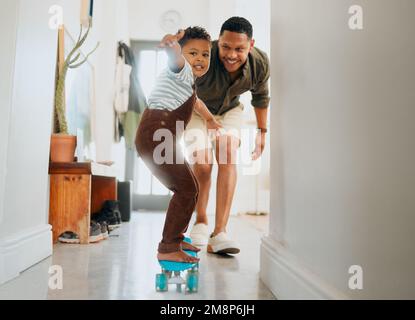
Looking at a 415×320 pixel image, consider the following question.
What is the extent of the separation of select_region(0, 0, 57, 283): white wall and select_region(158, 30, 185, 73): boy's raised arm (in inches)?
23.1

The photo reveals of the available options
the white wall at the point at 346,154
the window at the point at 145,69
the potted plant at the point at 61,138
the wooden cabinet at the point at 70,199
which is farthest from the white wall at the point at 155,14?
the white wall at the point at 346,154

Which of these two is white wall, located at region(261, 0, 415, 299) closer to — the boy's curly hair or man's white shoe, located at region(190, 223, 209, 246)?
the boy's curly hair

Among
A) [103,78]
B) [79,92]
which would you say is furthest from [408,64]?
[103,78]

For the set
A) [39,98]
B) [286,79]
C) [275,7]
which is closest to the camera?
[286,79]

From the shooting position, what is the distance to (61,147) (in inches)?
74.1

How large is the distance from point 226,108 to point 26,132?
902 millimetres

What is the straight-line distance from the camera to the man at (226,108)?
1441mm

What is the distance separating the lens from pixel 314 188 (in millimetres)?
781

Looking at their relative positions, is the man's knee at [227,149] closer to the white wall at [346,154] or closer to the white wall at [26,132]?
the white wall at [346,154]

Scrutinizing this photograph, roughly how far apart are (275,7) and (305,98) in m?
0.51

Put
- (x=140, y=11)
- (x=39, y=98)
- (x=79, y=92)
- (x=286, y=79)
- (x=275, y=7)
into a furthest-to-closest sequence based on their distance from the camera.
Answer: (x=140, y=11) < (x=79, y=92) < (x=39, y=98) < (x=275, y=7) < (x=286, y=79)

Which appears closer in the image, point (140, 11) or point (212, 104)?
point (212, 104)

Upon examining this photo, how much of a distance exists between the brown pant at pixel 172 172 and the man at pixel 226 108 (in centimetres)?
50
